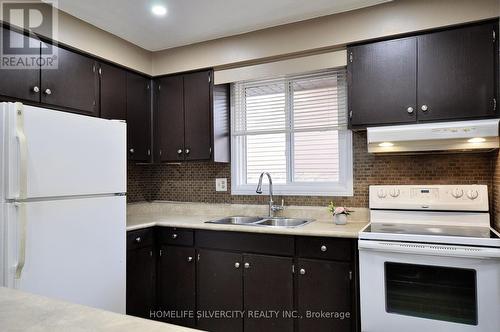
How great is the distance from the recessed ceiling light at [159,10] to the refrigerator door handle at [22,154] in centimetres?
111

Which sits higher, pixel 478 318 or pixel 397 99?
pixel 397 99

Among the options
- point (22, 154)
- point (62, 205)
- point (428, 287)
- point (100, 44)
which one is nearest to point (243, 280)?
point (428, 287)

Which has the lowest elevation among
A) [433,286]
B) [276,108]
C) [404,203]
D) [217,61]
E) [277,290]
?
[277,290]

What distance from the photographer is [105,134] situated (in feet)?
7.24

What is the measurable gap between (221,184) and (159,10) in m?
1.59

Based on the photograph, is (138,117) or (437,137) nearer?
(437,137)

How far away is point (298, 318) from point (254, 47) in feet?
6.79

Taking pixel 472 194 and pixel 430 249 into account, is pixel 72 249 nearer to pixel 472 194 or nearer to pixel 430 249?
pixel 430 249

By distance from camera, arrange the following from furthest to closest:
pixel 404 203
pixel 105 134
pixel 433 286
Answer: pixel 404 203
pixel 105 134
pixel 433 286

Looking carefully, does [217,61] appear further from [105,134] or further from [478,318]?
[478,318]

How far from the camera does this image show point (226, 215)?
314 cm

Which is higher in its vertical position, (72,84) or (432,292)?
(72,84)

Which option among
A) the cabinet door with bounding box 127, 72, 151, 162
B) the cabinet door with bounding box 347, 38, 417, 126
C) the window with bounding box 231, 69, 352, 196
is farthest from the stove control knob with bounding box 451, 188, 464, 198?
the cabinet door with bounding box 127, 72, 151, 162

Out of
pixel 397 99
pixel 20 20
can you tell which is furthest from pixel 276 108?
pixel 20 20
